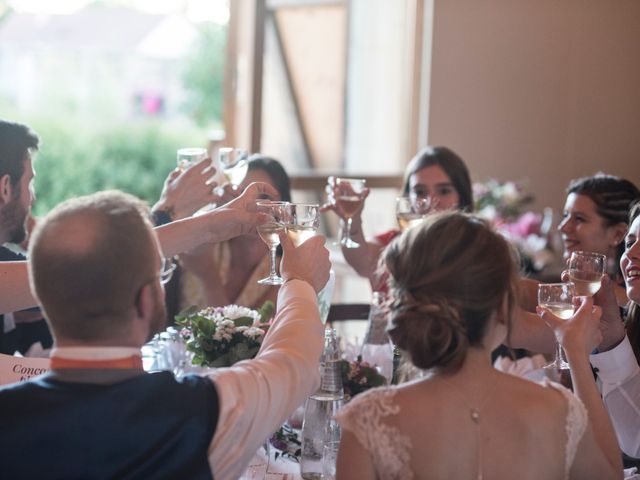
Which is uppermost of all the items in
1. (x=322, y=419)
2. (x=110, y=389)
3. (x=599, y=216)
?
(x=599, y=216)

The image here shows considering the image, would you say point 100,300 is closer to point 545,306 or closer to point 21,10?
point 545,306

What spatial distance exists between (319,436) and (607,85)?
4.05 metres

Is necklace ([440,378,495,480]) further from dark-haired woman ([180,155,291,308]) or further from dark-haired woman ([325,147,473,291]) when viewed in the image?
dark-haired woman ([325,147,473,291])

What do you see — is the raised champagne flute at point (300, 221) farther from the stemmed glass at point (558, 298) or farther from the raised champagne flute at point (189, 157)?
the raised champagne flute at point (189, 157)

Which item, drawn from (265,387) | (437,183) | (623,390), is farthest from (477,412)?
(437,183)

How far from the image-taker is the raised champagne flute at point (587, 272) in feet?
7.12

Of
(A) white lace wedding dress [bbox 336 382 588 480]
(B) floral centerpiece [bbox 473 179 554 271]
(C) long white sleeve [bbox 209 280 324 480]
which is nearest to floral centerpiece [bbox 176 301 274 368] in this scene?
(C) long white sleeve [bbox 209 280 324 480]

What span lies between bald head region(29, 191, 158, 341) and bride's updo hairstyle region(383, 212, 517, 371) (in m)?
0.47

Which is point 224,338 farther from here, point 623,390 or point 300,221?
point 623,390

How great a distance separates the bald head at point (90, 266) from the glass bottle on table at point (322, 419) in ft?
2.42

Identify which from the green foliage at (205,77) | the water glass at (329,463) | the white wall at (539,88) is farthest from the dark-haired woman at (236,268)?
the green foliage at (205,77)

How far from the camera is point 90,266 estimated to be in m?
1.42

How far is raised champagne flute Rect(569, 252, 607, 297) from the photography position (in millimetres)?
2170

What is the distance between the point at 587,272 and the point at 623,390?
38cm
